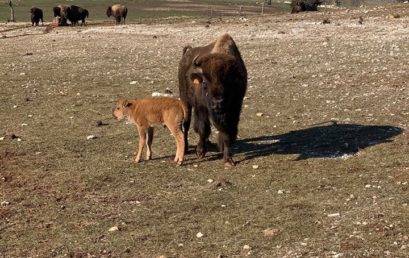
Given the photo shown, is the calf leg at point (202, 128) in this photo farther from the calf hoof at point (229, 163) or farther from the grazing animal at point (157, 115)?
the calf hoof at point (229, 163)

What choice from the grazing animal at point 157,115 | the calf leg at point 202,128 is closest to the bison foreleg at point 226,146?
the calf leg at point 202,128

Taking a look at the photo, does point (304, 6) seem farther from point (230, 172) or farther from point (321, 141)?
point (230, 172)

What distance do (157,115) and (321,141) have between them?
142 inches

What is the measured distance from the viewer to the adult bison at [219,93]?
1055cm

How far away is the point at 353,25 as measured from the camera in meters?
32.8

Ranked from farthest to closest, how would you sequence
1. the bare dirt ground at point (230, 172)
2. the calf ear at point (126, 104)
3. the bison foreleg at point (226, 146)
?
the calf ear at point (126, 104) → the bison foreleg at point (226, 146) → the bare dirt ground at point (230, 172)

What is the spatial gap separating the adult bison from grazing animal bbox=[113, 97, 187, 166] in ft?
1.57

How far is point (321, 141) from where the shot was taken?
41.6 feet

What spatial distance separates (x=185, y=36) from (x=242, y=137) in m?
22.5

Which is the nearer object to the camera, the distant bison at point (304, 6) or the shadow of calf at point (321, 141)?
the shadow of calf at point (321, 141)

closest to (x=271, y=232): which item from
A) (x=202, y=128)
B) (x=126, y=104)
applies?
(x=202, y=128)

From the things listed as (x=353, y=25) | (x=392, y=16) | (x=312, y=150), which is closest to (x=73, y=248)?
(x=312, y=150)

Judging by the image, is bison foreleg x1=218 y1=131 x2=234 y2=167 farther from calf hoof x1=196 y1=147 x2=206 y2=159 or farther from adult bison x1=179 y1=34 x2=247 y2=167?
calf hoof x1=196 y1=147 x2=206 y2=159

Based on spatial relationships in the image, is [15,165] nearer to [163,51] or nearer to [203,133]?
[203,133]
